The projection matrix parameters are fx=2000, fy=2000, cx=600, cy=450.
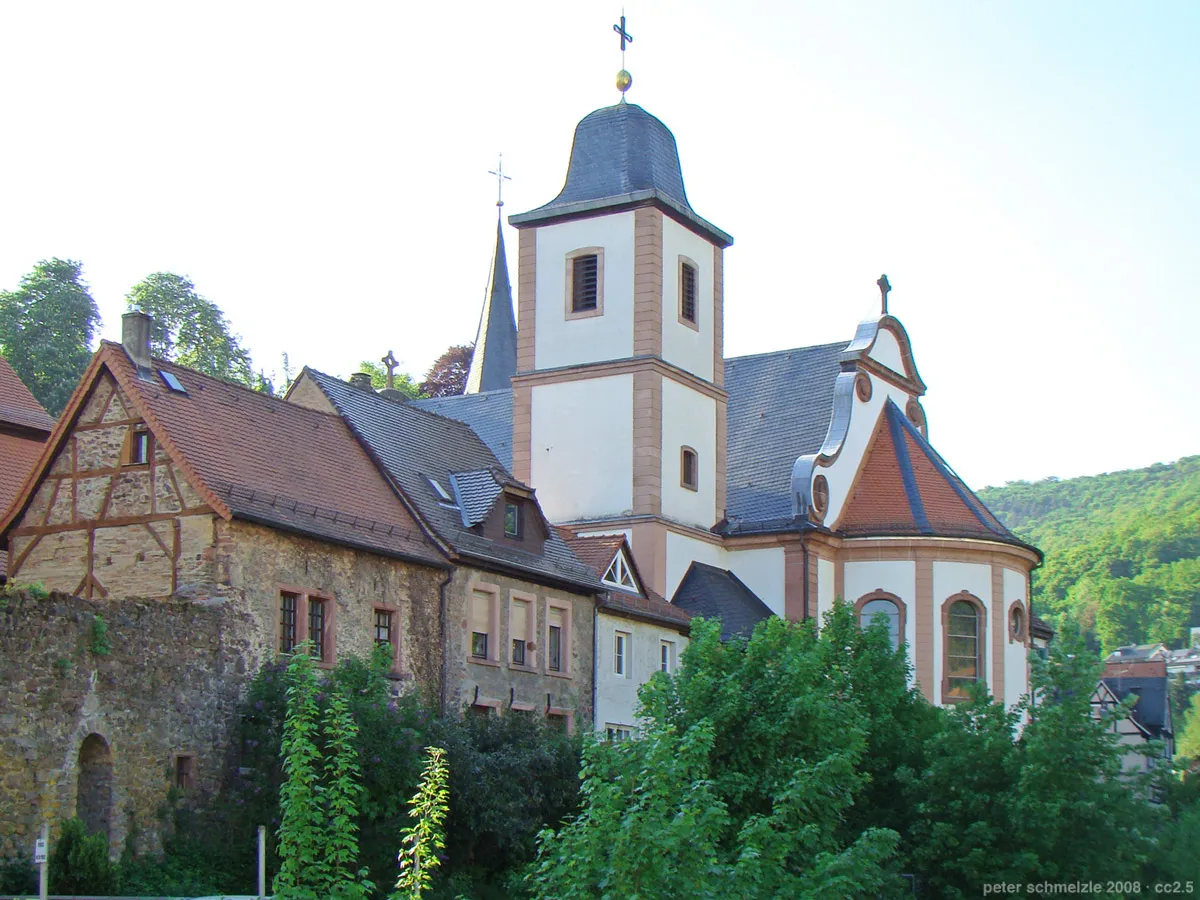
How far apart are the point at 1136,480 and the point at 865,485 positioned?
145m

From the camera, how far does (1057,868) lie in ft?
98.4

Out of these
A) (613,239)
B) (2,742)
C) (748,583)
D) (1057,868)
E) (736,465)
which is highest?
(613,239)

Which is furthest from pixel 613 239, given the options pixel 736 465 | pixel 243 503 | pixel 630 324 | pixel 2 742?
pixel 2 742

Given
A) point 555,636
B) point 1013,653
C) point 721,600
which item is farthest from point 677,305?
point 1013,653

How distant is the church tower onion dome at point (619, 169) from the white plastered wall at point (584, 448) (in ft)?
13.8

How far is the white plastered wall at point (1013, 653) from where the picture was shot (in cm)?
4759

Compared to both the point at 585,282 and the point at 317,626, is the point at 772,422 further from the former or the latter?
the point at 317,626

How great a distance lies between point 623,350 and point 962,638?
10550 mm

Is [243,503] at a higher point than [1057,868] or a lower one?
higher

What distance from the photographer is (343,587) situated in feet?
108

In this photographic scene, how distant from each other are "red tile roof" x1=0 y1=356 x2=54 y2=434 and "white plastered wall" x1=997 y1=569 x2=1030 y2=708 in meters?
22.4

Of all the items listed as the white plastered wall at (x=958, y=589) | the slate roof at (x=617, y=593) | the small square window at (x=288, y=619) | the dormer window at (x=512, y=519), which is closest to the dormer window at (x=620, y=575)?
the slate roof at (x=617, y=593)

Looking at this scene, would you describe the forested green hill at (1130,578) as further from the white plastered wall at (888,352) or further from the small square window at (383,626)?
the small square window at (383,626)

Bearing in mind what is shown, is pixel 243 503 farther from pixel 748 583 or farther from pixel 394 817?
pixel 748 583
